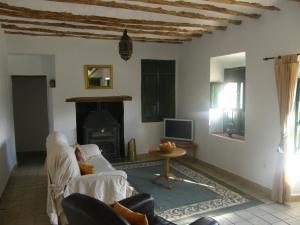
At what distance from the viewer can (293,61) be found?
134 inches

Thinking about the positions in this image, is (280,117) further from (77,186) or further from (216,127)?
(77,186)

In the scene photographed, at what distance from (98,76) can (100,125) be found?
1051mm

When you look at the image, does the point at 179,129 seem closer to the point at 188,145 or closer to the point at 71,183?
the point at 188,145

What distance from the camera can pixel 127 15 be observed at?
3877 mm

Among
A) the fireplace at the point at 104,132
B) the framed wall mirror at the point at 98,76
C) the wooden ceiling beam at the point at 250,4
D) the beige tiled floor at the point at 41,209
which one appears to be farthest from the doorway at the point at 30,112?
the wooden ceiling beam at the point at 250,4

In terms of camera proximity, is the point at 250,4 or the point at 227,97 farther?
the point at 227,97

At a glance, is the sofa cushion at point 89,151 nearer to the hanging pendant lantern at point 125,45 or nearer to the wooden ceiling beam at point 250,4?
the hanging pendant lantern at point 125,45

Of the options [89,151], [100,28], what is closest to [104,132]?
[89,151]

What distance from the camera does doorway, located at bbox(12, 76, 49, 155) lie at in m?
6.62

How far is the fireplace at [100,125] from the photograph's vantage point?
557 cm

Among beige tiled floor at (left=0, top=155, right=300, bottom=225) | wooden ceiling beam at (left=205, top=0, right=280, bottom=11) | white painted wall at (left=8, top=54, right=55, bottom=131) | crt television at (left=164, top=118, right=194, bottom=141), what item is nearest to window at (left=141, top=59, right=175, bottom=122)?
crt television at (left=164, top=118, right=194, bottom=141)

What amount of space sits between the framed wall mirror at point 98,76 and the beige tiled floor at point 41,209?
83.7 inches

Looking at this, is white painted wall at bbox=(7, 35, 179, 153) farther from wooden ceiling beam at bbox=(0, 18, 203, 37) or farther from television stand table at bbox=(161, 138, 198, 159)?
wooden ceiling beam at bbox=(0, 18, 203, 37)

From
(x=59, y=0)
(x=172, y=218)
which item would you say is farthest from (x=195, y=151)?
(x=59, y=0)
